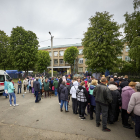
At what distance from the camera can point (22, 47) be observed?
78.8 feet

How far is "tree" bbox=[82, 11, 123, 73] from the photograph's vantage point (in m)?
16.6

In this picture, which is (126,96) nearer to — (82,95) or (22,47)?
(82,95)

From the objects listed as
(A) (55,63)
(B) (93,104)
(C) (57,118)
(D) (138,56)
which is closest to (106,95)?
(B) (93,104)

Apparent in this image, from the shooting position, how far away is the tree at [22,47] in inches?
959

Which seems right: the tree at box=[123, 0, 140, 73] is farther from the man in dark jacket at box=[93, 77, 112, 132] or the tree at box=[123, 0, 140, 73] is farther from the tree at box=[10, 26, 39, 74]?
the tree at box=[10, 26, 39, 74]

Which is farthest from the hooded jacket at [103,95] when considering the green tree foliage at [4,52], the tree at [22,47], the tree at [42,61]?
the tree at [42,61]

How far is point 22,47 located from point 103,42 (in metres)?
18.7

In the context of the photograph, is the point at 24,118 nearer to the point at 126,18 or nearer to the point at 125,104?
the point at 125,104

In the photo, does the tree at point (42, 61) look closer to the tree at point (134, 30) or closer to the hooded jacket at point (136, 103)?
the tree at point (134, 30)

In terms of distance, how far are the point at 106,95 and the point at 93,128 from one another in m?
1.56

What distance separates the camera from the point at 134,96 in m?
3.37

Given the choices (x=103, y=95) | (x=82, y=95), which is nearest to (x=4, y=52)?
(x=82, y=95)

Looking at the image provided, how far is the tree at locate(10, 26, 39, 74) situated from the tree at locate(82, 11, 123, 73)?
14828mm

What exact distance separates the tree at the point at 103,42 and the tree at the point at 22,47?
14828mm
